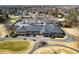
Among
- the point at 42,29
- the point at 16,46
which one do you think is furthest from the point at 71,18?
the point at 16,46

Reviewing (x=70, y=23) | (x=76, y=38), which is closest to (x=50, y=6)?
(x=70, y=23)

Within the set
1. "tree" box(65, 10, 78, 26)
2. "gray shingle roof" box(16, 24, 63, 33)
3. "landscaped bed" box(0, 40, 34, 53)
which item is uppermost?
"tree" box(65, 10, 78, 26)

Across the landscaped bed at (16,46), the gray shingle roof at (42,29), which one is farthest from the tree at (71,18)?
the landscaped bed at (16,46)

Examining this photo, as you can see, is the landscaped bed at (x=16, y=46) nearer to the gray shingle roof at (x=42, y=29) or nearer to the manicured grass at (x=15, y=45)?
the manicured grass at (x=15, y=45)

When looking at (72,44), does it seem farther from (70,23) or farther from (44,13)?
(44,13)


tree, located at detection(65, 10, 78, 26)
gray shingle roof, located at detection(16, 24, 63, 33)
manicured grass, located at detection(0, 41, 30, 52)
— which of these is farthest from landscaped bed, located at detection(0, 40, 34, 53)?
tree, located at detection(65, 10, 78, 26)

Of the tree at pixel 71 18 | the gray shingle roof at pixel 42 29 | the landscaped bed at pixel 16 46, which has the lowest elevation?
the landscaped bed at pixel 16 46

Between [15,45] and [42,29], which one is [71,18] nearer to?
[42,29]

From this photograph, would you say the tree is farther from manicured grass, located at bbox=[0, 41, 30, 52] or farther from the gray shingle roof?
manicured grass, located at bbox=[0, 41, 30, 52]
